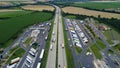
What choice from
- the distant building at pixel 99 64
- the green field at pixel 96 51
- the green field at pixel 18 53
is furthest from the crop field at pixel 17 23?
the distant building at pixel 99 64

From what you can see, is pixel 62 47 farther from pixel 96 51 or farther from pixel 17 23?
pixel 17 23

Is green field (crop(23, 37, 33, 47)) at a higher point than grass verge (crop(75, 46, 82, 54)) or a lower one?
lower

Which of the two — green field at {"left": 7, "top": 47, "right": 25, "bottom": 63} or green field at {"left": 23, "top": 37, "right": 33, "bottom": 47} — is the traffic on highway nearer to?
green field at {"left": 23, "top": 37, "right": 33, "bottom": 47}

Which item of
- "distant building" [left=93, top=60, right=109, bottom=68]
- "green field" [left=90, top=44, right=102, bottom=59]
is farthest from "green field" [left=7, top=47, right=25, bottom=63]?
"green field" [left=90, top=44, right=102, bottom=59]

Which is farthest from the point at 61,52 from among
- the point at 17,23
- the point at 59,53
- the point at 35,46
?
the point at 17,23

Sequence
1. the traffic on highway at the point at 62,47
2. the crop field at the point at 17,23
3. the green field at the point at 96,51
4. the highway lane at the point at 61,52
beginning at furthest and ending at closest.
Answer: the crop field at the point at 17,23, the green field at the point at 96,51, the traffic on highway at the point at 62,47, the highway lane at the point at 61,52

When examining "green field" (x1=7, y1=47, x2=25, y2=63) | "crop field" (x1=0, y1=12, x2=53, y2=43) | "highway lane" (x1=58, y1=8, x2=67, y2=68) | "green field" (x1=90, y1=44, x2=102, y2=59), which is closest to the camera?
"highway lane" (x1=58, y1=8, x2=67, y2=68)

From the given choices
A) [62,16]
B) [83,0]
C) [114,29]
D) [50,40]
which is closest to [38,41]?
[50,40]

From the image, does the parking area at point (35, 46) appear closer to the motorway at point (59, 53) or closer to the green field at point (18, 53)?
the green field at point (18, 53)

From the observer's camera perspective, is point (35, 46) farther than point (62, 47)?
Yes
